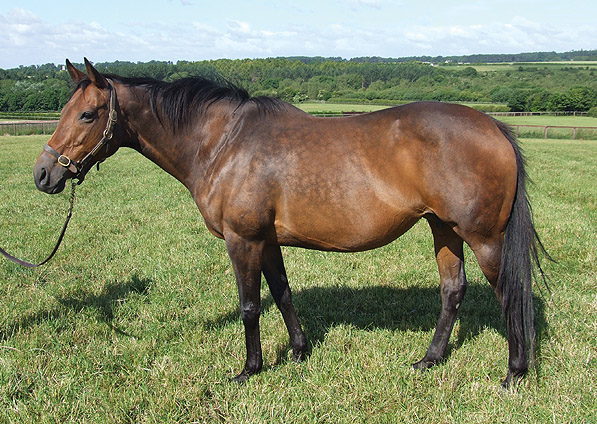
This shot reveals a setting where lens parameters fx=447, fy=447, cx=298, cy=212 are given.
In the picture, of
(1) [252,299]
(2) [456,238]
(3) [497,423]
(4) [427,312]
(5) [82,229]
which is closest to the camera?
(3) [497,423]

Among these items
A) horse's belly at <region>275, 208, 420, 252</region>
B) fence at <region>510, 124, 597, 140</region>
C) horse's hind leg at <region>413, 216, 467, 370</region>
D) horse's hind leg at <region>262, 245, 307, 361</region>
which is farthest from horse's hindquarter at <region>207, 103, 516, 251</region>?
fence at <region>510, 124, 597, 140</region>

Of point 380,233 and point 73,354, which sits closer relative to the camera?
point 380,233

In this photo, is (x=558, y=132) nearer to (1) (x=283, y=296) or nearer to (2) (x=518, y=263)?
(2) (x=518, y=263)

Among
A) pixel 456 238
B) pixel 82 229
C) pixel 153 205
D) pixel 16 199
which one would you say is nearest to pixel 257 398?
pixel 456 238

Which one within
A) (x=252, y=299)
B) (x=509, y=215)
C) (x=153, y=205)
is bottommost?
(x=153, y=205)

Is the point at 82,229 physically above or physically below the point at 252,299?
below

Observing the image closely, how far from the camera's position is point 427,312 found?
15.9ft

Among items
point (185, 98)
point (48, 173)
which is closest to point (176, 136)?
point (185, 98)

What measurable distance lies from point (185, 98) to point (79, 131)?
0.85 m

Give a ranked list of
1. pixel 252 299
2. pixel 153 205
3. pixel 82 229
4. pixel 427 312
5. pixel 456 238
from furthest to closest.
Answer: pixel 153 205 < pixel 82 229 < pixel 427 312 < pixel 456 238 < pixel 252 299

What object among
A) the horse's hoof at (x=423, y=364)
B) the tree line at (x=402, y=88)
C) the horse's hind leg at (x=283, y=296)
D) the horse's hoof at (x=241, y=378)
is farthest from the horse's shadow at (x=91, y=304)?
the tree line at (x=402, y=88)

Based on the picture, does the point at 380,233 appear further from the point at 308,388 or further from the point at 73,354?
the point at 73,354

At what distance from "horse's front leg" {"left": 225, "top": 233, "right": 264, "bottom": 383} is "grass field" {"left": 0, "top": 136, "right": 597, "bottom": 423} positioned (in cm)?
14

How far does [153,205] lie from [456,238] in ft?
25.6
